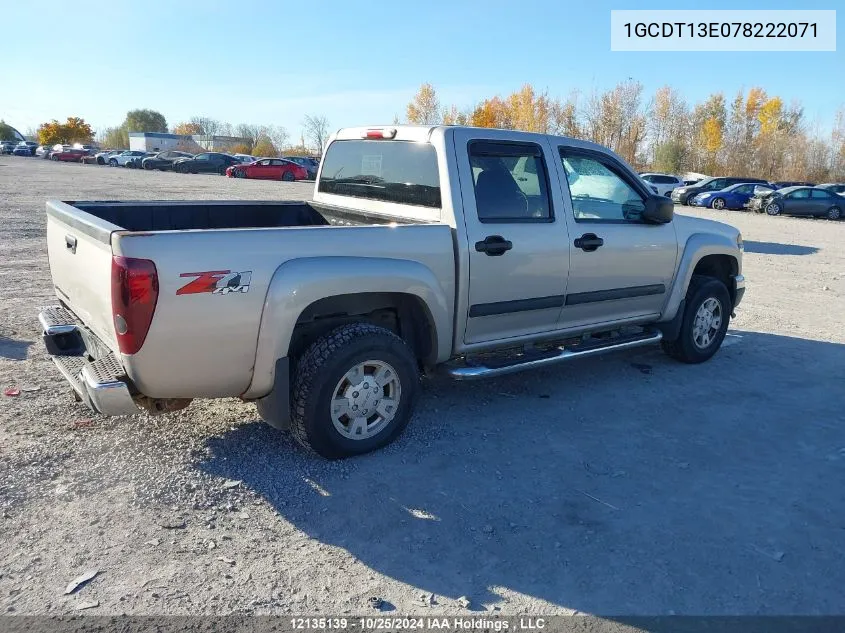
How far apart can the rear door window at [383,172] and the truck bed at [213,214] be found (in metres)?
0.19

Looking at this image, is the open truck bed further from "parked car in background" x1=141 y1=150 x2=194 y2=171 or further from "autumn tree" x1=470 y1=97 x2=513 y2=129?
"autumn tree" x1=470 y1=97 x2=513 y2=129

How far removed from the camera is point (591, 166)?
5.21 meters

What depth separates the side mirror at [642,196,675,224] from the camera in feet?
17.1

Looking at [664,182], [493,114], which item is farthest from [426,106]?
[664,182]

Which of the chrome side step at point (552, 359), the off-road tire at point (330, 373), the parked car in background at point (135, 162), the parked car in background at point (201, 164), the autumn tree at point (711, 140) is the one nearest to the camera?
the off-road tire at point (330, 373)

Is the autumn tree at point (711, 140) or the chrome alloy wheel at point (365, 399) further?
the autumn tree at point (711, 140)

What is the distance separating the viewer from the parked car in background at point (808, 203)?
27.1 meters

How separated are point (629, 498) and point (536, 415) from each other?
121 cm

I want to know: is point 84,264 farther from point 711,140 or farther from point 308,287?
point 711,140

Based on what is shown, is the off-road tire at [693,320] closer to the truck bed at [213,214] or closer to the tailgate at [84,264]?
the truck bed at [213,214]

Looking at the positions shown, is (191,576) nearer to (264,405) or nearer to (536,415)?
(264,405)

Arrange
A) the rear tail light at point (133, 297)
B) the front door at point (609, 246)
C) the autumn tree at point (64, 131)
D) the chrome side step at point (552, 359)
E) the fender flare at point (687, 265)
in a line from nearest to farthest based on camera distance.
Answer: the rear tail light at point (133, 297), the chrome side step at point (552, 359), the front door at point (609, 246), the fender flare at point (687, 265), the autumn tree at point (64, 131)

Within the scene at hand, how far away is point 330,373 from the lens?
148 inches

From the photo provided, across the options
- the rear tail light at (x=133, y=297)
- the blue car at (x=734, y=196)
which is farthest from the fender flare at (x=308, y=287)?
the blue car at (x=734, y=196)
